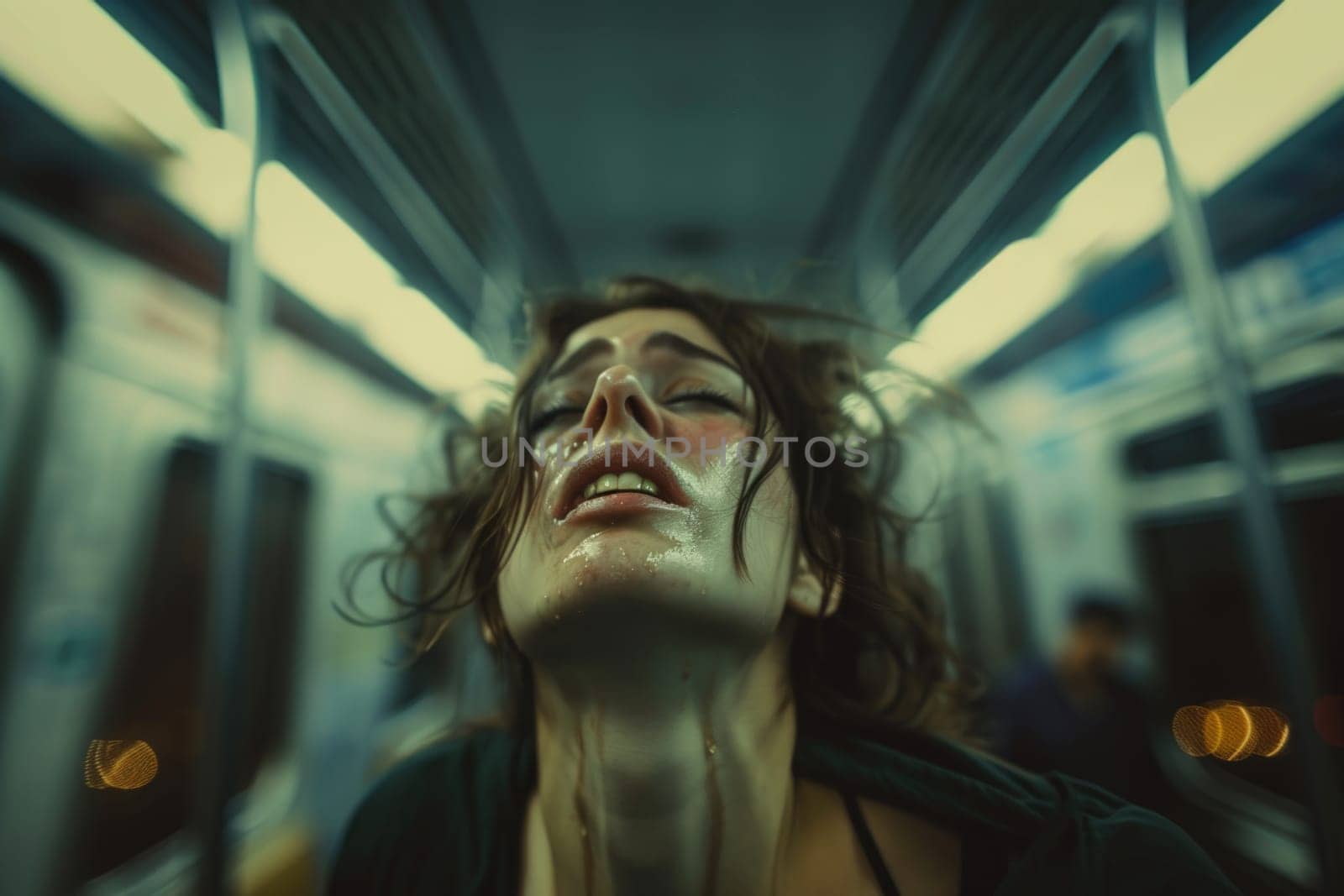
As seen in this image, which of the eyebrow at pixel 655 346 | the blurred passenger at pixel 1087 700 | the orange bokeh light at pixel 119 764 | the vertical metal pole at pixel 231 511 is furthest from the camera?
the blurred passenger at pixel 1087 700

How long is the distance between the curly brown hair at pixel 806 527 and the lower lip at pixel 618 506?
0.15m

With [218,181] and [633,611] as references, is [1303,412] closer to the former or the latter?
[633,611]

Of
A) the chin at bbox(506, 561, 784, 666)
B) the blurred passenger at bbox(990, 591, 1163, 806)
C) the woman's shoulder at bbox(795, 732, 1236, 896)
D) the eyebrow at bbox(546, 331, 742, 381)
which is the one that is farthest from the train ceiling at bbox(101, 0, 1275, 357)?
the blurred passenger at bbox(990, 591, 1163, 806)

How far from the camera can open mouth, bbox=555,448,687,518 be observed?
81 cm

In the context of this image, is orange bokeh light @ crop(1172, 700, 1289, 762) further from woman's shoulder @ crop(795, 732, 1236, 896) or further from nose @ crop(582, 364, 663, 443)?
nose @ crop(582, 364, 663, 443)

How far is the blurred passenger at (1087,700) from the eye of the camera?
2572mm

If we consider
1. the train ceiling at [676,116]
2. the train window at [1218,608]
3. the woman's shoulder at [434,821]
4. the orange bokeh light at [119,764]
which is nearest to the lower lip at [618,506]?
the train ceiling at [676,116]

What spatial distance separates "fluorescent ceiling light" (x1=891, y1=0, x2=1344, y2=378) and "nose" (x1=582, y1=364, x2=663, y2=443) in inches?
25.5

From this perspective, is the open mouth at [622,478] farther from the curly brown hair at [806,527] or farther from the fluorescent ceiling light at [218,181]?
the fluorescent ceiling light at [218,181]

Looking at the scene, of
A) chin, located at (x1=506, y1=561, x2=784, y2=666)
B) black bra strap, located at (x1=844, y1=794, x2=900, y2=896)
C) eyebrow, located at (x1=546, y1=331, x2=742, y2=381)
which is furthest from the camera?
eyebrow, located at (x1=546, y1=331, x2=742, y2=381)

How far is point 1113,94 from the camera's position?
3.57 ft

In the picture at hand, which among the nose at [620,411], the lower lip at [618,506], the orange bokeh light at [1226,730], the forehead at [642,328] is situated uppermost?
the forehead at [642,328]

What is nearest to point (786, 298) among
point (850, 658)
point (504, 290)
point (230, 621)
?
point (504, 290)

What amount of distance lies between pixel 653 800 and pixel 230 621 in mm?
1013
